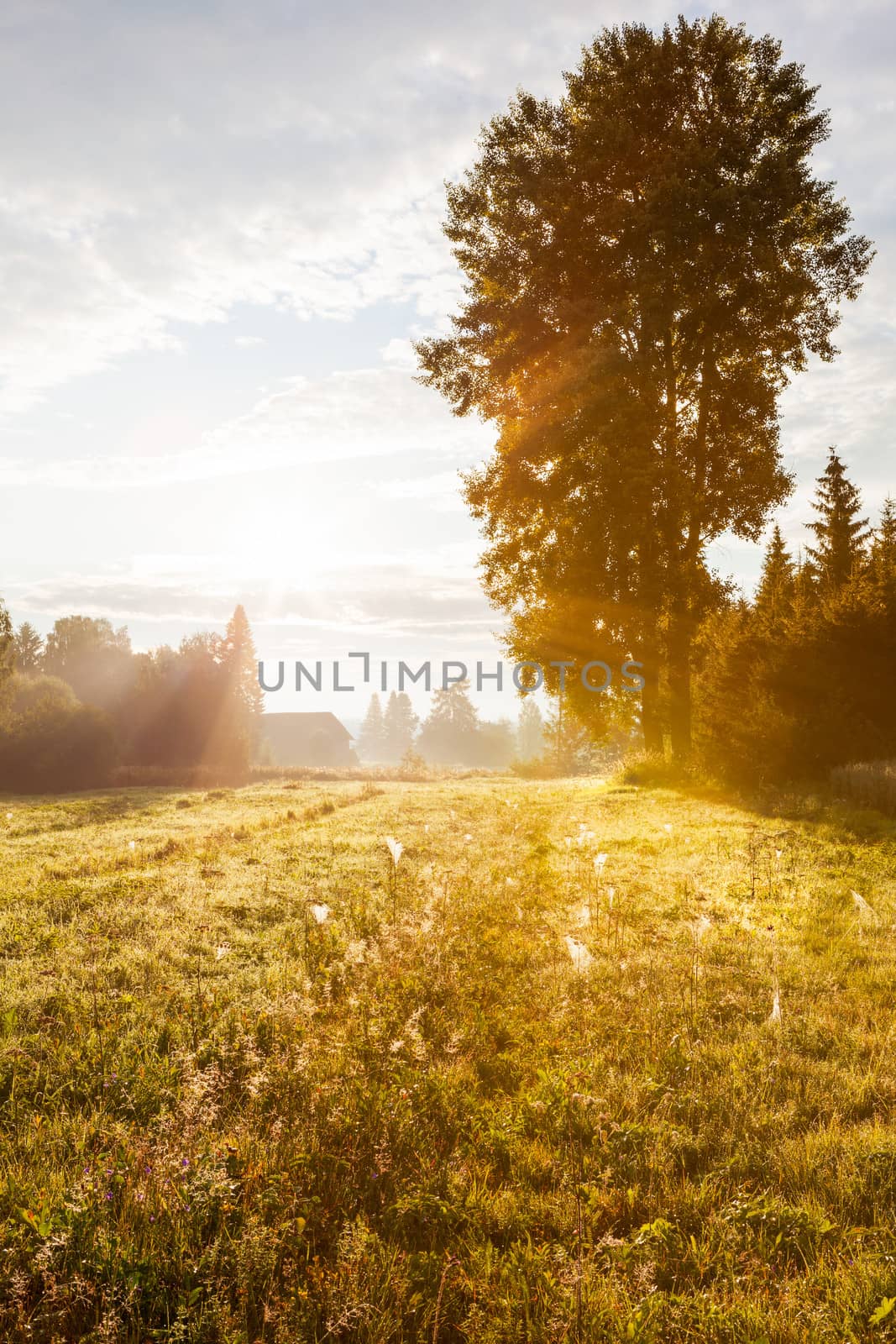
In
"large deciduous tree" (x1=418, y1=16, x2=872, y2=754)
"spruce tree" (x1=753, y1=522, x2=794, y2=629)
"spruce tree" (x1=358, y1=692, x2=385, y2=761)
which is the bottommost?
"spruce tree" (x1=358, y1=692, x2=385, y2=761)

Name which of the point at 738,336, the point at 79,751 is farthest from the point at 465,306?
the point at 79,751

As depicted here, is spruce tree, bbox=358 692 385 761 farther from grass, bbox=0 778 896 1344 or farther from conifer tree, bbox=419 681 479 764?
grass, bbox=0 778 896 1344

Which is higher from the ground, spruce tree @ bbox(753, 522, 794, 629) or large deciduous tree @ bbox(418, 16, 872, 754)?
large deciduous tree @ bbox(418, 16, 872, 754)

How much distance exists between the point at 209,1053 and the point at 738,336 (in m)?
25.4

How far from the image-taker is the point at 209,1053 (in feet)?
16.2

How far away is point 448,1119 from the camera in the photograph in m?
4.33

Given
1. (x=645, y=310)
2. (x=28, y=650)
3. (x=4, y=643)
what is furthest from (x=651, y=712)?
(x=28, y=650)

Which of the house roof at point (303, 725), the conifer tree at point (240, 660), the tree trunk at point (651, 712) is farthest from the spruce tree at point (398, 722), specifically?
the tree trunk at point (651, 712)

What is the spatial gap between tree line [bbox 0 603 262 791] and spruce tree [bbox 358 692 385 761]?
7106cm

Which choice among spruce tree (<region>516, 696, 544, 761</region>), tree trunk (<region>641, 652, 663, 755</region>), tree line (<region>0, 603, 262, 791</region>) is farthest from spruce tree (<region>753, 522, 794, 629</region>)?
spruce tree (<region>516, 696, 544, 761</region>)

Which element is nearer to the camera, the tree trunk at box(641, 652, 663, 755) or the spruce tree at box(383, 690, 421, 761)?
the tree trunk at box(641, 652, 663, 755)

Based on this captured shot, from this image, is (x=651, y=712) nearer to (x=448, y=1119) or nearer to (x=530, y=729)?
(x=448, y=1119)

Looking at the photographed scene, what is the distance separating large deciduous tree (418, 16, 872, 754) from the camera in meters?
21.8

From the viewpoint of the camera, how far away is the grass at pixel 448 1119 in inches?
115
